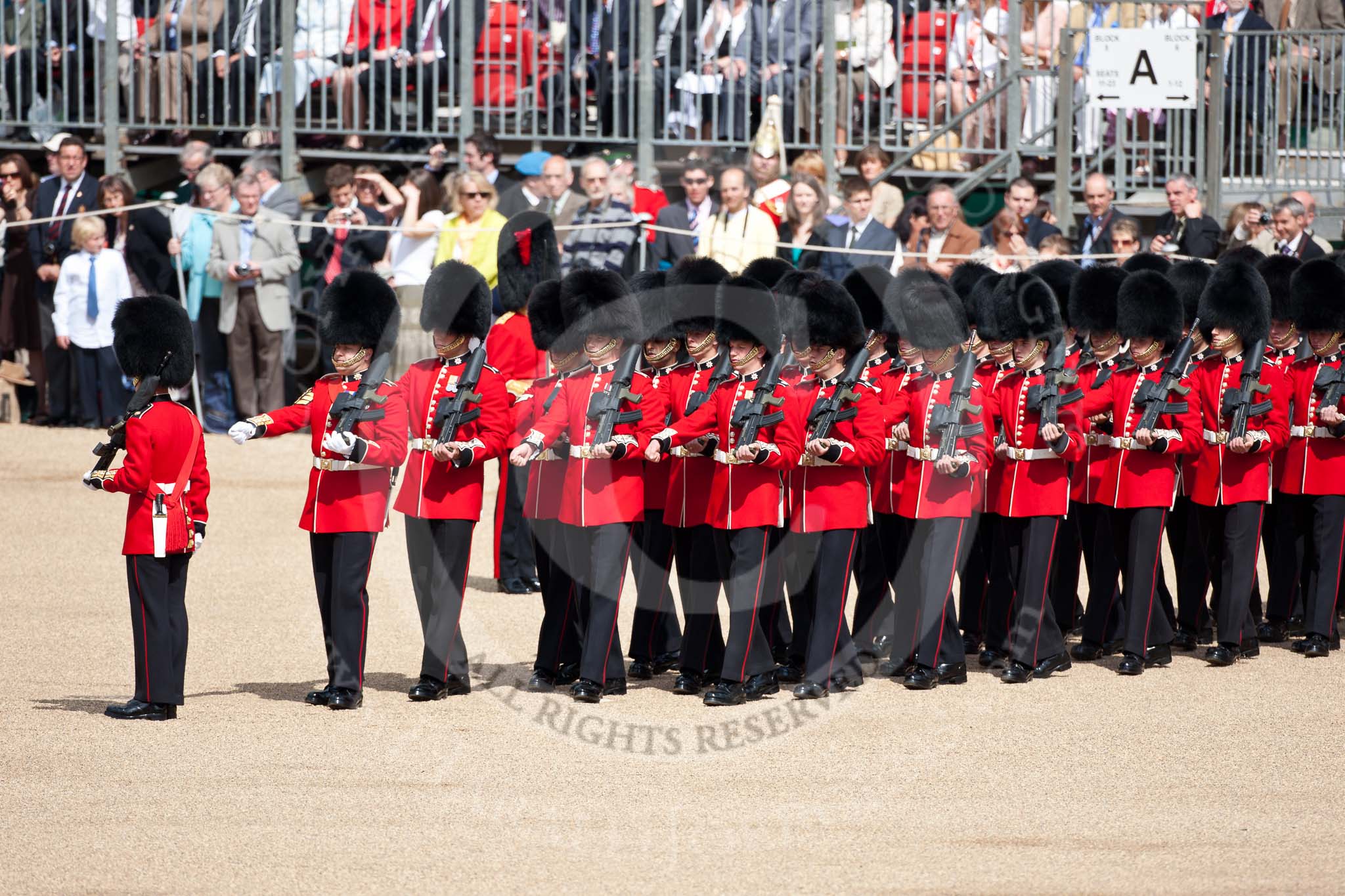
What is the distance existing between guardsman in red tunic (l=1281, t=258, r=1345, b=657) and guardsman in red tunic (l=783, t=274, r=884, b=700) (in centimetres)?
181

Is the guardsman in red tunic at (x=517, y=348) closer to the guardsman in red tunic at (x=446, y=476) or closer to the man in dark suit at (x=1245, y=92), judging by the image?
the guardsman in red tunic at (x=446, y=476)

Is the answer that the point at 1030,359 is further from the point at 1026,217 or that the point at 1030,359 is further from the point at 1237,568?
the point at 1026,217

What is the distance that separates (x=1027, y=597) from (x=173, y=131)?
7.70 meters

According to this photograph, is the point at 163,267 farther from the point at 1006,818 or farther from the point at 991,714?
the point at 1006,818

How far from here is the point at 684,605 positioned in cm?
687

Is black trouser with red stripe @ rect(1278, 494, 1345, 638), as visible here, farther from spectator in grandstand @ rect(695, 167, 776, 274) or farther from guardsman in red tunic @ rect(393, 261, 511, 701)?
spectator in grandstand @ rect(695, 167, 776, 274)

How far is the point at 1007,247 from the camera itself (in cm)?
1046

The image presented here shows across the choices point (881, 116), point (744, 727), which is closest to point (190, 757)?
point (744, 727)

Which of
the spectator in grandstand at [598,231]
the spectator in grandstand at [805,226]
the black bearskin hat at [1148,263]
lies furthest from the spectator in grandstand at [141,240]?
the black bearskin hat at [1148,263]

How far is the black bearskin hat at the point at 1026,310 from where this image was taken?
7016 millimetres

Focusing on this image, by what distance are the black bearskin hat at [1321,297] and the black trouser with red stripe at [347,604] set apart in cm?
350

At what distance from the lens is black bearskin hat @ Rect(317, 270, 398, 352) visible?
6.42 meters

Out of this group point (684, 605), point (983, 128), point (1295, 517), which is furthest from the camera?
point (983, 128)

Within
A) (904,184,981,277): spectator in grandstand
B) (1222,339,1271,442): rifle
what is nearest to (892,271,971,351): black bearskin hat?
(1222,339,1271,442): rifle
